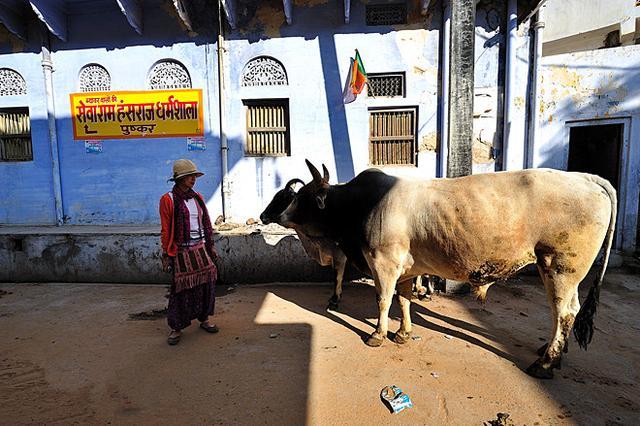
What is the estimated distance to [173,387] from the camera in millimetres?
3051

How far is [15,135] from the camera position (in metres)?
7.93

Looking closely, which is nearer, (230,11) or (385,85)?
(230,11)

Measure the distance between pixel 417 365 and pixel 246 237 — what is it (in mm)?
3447

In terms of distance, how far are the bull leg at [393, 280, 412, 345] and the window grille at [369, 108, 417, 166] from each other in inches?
147

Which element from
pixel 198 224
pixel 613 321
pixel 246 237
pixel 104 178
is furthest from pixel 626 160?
pixel 104 178

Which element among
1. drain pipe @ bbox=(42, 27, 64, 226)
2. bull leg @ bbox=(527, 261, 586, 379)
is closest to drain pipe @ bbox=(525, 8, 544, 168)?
bull leg @ bbox=(527, 261, 586, 379)

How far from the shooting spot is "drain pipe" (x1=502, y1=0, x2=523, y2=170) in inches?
262

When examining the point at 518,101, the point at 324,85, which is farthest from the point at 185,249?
the point at 518,101

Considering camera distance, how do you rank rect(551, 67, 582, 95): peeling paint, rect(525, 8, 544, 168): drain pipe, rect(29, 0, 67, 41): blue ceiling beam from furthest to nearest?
rect(29, 0, 67, 41): blue ceiling beam
rect(525, 8, 544, 168): drain pipe
rect(551, 67, 582, 95): peeling paint

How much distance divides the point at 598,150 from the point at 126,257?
9.68m

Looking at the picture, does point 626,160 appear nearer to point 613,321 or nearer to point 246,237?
point 613,321

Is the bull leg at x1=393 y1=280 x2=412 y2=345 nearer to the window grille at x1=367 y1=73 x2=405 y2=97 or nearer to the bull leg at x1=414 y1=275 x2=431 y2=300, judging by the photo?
the bull leg at x1=414 y1=275 x2=431 y2=300

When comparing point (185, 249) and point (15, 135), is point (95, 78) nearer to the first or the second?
point (15, 135)

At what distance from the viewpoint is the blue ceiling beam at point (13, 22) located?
23.6ft
